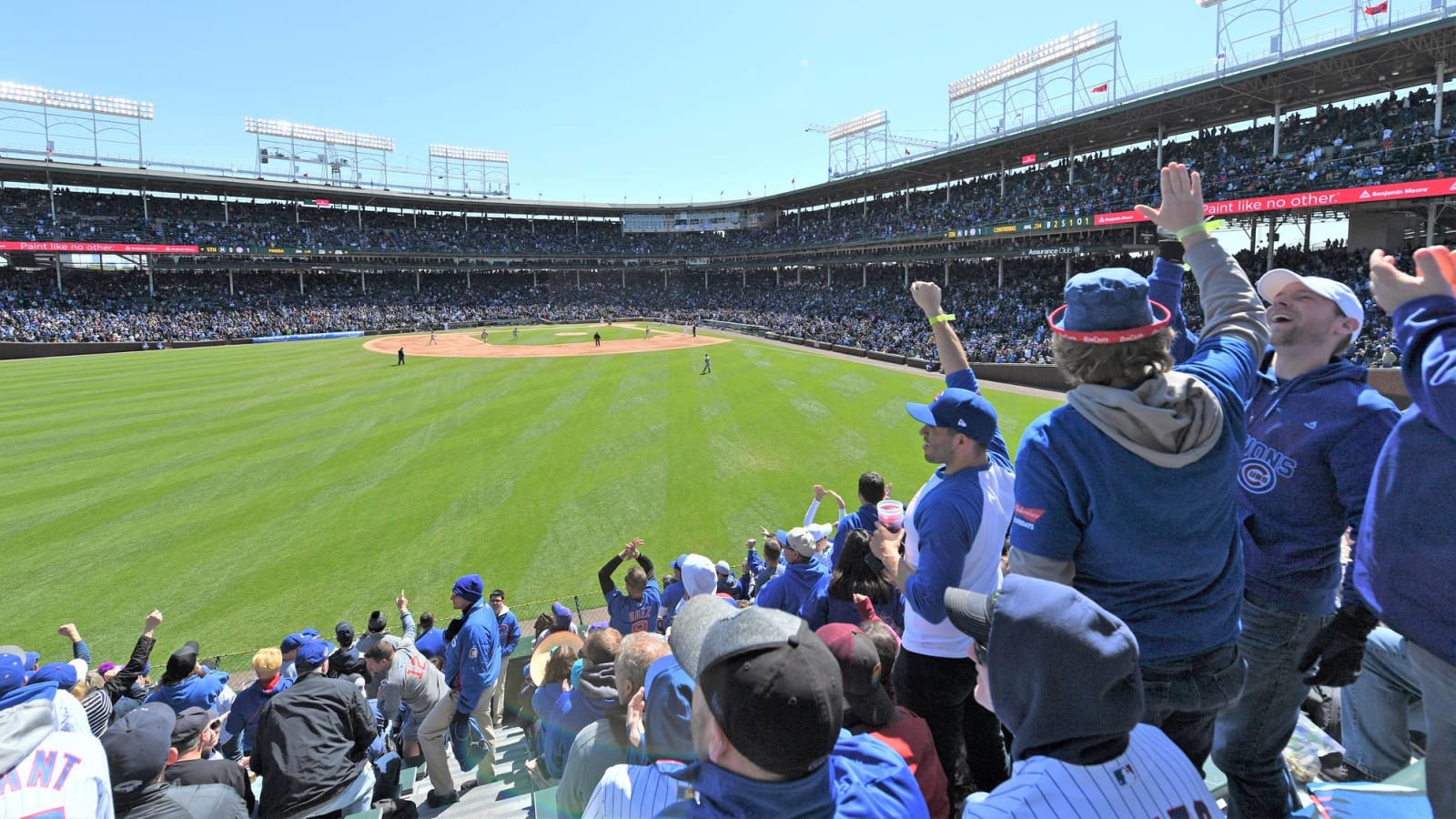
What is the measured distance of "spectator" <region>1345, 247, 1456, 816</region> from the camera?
2322 millimetres

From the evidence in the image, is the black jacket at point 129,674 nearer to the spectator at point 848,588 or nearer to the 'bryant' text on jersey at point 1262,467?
the spectator at point 848,588

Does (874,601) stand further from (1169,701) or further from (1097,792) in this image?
(1097,792)

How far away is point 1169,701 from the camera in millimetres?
2453

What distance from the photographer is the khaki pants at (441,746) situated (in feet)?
19.5

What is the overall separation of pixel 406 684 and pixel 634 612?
2182mm

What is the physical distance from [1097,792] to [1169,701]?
3.38 feet

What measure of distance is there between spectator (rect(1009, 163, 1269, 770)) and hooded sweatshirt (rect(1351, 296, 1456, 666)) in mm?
514

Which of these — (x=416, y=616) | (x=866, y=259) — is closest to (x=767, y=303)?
(x=866, y=259)

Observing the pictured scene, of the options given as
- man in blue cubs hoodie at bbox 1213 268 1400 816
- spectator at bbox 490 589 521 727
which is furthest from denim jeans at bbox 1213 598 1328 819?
spectator at bbox 490 589 521 727

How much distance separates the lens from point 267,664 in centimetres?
568

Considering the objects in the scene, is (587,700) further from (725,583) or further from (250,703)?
(725,583)

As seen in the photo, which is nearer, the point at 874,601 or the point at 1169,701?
the point at 1169,701

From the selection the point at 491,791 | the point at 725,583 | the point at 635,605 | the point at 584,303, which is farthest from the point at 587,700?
the point at 584,303

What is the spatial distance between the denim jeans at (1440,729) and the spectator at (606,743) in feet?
9.77
